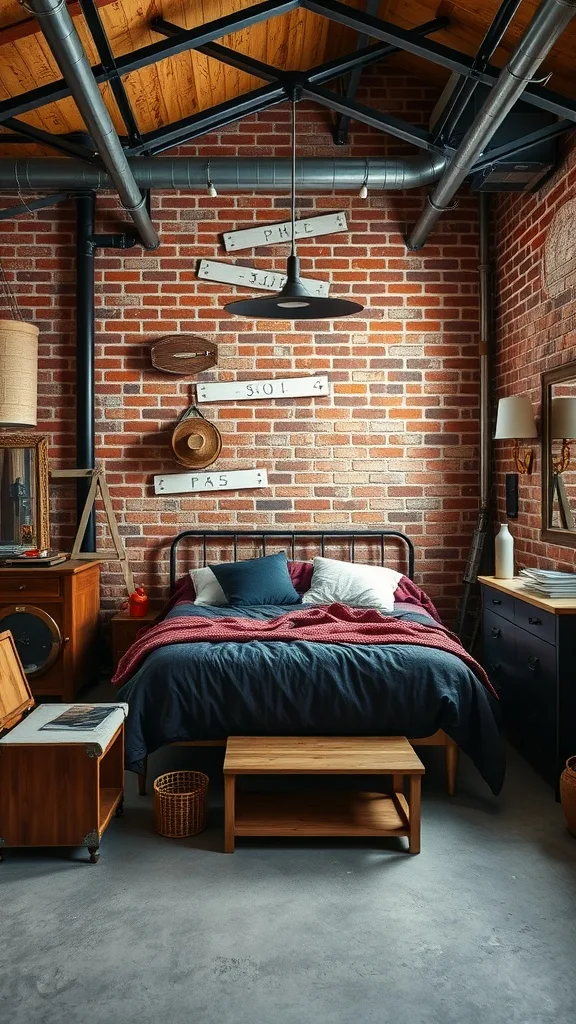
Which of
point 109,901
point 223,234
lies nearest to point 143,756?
point 109,901

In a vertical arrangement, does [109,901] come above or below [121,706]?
below

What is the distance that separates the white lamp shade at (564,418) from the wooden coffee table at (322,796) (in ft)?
6.09

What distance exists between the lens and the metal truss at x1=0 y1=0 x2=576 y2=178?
3.67m

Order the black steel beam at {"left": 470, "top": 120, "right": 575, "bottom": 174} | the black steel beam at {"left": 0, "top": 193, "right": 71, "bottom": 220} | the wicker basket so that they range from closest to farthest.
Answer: the wicker basket
the black steel beam at {"left": 470, "top": 120, "right": 575, "bottom": 174}
the black steel beam at {"left": 0, "top": 193, "right": 71, "bottom": 220}

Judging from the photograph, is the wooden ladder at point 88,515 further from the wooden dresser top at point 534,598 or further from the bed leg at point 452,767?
the bed leg at point 452,767

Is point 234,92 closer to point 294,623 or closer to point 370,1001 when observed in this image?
point 294,623

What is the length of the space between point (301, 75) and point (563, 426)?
7.50 ft

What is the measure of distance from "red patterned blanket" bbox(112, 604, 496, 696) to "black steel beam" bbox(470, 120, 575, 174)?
96.5 inches

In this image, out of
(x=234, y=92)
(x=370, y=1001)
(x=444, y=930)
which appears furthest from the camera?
(x=234, y=92)

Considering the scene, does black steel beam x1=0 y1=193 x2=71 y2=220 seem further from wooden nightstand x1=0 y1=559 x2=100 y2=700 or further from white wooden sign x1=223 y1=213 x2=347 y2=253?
wooden nightstand x1=0 y1=559 x2=100 y2=700

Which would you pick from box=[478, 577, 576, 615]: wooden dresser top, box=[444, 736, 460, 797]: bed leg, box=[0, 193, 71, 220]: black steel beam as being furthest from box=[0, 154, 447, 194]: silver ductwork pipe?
box=[444, 736, 460, 797]: bed leg

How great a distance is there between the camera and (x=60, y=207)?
5387 millimetres

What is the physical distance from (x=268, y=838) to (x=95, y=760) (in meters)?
0.79

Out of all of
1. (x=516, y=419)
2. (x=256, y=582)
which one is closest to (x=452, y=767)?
(x=256, y=582)
